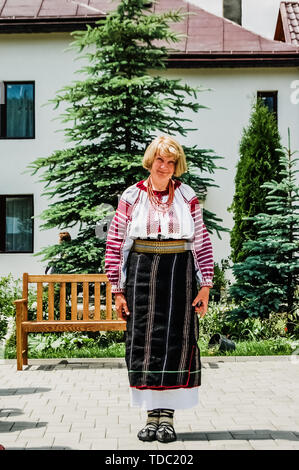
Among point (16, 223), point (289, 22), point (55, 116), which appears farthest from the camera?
point (289, 22)

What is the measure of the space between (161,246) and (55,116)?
14640 millimetres

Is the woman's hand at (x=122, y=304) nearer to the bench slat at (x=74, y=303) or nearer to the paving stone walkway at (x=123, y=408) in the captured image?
the paving stone walkway at (x=123, y=408)

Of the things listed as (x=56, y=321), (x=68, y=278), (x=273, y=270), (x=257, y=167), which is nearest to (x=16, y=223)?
(x=257, y=167)

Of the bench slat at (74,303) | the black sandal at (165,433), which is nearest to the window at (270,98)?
the bench slat at (74,303)

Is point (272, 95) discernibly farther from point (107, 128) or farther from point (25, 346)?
point (25, 346)

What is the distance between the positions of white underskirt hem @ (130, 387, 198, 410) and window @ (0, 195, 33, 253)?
14570 mm

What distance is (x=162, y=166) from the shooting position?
16.9 ft

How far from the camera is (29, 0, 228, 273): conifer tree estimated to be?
11.2m

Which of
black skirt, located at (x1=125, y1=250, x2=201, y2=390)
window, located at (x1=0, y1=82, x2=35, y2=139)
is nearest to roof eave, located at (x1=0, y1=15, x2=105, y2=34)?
window, located at (x1=0, y1=82, x2=35, y2=139)

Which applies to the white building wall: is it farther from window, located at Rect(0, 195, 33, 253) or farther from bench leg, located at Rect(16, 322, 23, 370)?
bench leg, located at Rect(16, 322, 23, 370)

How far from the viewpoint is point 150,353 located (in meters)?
5.10

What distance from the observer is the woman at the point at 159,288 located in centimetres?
508
